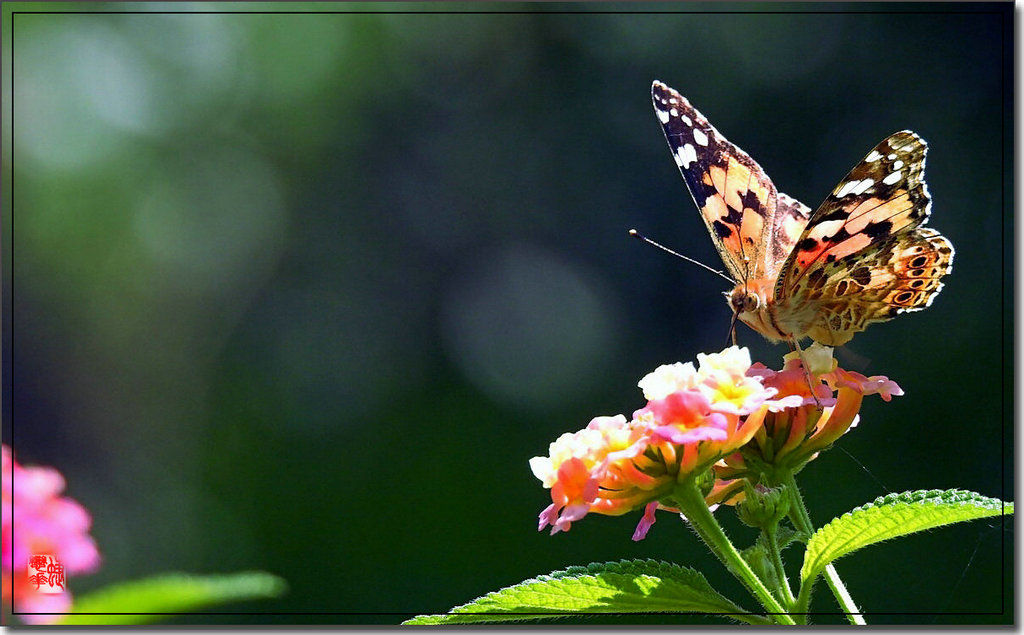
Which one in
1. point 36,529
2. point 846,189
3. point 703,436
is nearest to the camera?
point 703,436

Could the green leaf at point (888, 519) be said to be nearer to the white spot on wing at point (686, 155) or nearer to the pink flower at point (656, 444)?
the pink flower at point (656, 444)

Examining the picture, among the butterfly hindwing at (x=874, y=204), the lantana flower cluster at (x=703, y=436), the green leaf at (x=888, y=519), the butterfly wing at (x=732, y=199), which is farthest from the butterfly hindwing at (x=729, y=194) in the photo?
the green leaf at (x=888, y=519)

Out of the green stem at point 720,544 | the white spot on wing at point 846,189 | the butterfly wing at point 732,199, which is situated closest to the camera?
the green stem at point 720,544

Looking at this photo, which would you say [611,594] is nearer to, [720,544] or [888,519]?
[720,544]

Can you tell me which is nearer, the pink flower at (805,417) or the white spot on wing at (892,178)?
the pink flower at (805,417)

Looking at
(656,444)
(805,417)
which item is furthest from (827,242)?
(656,444)

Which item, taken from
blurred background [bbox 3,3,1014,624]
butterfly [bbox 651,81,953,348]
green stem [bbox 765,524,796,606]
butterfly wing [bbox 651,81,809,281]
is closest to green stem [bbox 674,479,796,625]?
green stem [bbox 765,524,796,606]

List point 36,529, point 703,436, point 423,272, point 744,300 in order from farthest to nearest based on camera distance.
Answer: point 423,272
point 744,300
point 36,529
point 703,436
